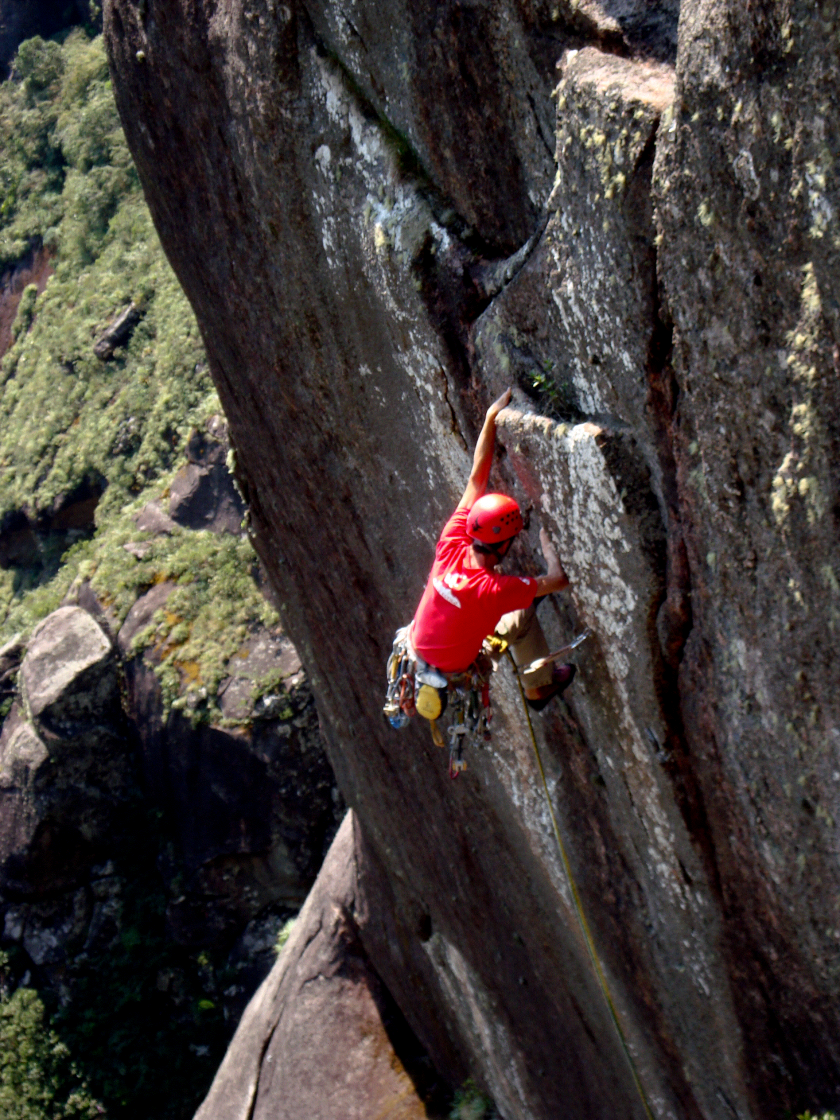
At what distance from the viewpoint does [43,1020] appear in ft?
47.1

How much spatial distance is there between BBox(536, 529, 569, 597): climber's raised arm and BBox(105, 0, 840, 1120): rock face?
0.21 feet

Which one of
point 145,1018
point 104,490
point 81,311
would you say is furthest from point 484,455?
point 81,311

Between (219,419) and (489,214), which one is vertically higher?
(489,214)

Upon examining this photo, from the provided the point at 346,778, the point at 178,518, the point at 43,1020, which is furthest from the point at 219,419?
the point at 43,1020

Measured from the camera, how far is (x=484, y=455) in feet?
14.7

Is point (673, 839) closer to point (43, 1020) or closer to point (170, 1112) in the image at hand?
point (170, 1112)

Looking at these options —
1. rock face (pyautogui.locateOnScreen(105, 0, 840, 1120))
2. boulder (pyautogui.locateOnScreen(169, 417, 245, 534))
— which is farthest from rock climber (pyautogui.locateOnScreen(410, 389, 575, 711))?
boulder (pyautogui.locateOnScreen(169, 417, 245, 534))

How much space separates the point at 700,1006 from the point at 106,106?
24675 millimetres

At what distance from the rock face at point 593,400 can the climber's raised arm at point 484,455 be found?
0.08m

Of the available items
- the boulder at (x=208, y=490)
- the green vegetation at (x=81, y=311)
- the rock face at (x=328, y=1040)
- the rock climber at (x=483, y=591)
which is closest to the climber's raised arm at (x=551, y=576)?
the rock climber at (x=483, y=591)

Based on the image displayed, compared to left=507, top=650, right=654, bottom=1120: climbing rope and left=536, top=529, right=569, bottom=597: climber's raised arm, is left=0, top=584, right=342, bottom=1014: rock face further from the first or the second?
left=536, top=529, right=569, bottom=597: climber's raised arm

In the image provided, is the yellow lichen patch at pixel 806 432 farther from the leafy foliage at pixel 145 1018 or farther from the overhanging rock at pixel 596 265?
the leafy foliage at pixel 145 1018

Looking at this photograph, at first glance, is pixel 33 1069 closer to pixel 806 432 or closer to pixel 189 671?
pixel 189 671

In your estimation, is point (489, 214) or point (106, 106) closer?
point (489, 214)
